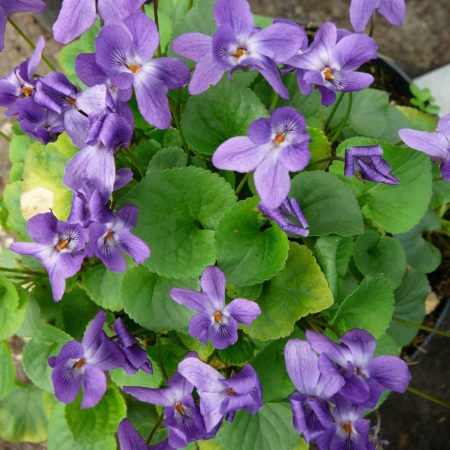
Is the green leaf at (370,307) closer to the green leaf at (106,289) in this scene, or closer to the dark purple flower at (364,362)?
the dark purple flower at (364,362)

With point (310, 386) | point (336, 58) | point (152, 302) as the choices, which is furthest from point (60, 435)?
point (336, 58)

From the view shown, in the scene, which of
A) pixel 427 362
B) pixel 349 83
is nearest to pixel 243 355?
pixel 349 83

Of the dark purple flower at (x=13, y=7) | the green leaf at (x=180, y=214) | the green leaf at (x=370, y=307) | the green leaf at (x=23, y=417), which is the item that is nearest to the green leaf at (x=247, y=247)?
the green leaf at (x=180, y=214)

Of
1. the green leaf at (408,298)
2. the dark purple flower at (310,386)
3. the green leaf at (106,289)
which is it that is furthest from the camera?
the green leaf at (408,298)

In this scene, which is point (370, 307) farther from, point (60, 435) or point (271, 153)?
point (60, 435)

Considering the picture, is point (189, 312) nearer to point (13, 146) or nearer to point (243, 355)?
point (243, 355)

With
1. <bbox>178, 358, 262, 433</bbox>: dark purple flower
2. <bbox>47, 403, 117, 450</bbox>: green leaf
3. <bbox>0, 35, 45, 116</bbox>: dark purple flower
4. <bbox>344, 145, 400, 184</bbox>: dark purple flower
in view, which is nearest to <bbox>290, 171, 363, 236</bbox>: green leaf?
<bbox>344, 145, 400, 184</bbox>: dark purple flower

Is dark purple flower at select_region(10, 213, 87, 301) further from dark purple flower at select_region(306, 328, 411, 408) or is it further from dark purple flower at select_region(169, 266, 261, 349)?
dark purple flower at select_region(306, 328, 411, 408)
